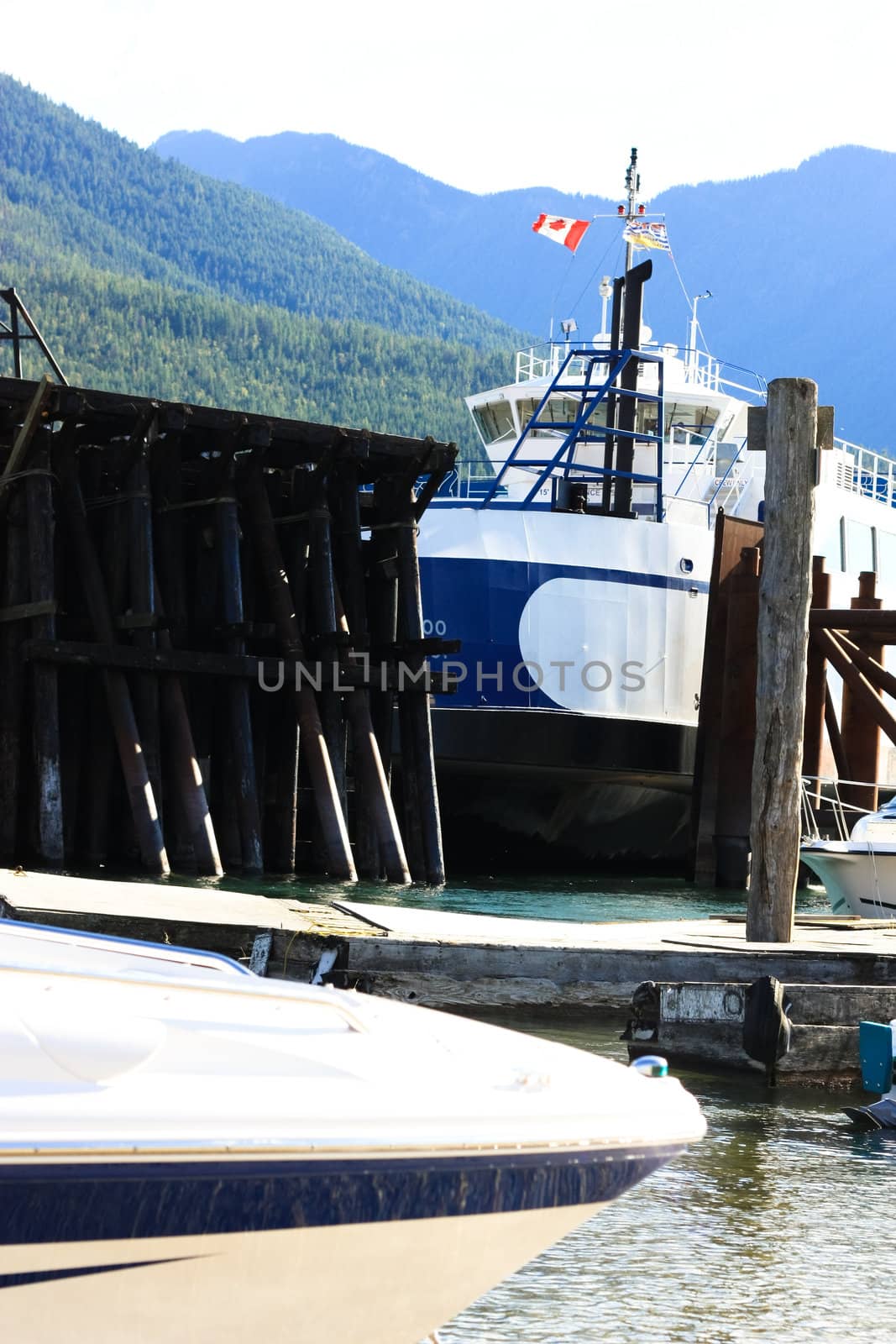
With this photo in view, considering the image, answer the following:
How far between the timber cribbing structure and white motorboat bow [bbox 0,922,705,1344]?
37.7 ft

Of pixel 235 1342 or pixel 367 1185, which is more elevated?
pixel 367 1185

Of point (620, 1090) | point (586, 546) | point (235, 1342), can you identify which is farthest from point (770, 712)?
point (586, 546)

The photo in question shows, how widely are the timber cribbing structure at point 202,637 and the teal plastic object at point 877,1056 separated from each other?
831cm

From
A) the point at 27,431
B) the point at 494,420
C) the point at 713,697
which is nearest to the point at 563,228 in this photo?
the point at 494,420

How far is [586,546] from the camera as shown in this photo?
22.5m

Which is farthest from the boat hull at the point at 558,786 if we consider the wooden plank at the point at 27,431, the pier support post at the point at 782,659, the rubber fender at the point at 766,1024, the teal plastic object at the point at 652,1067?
the teal plastic object at the point at 652,1067

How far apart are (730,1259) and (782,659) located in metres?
4.84

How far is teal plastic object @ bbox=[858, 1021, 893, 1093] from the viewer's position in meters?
7.77

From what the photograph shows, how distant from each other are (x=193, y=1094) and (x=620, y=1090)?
103cm

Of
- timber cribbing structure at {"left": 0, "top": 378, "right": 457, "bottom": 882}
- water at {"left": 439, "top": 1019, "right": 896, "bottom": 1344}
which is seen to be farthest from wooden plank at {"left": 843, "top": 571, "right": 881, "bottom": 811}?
water at {"left": 439, "top": 1019, "right": 896, "bottom": 1344}

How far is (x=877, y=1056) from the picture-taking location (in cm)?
784

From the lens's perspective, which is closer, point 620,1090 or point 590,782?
point 620,1090

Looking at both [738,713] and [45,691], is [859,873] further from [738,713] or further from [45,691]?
[45,691]

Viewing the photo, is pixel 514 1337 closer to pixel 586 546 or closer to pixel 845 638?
pixel 845 638
